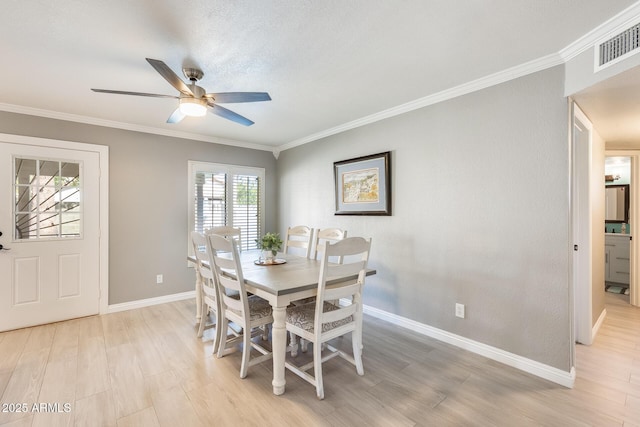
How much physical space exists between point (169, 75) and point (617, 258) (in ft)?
21.3

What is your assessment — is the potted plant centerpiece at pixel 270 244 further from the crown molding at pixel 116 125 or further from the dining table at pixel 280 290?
the crown molding at pixel 116 125

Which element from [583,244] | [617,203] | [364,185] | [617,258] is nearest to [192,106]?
[364,185]

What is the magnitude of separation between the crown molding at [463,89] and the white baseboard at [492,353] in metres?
2.25

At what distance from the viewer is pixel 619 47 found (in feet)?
5.55

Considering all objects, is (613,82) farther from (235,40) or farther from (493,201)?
(235,40)

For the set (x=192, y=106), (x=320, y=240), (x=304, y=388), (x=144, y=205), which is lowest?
(x=304, y=388)

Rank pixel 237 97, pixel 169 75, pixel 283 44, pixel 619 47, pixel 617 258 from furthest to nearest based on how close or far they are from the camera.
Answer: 1. pixel 617 258
2. pixel 237 97
3. pixel 283 44
4. pixel 169 75
5. pixel 619 47

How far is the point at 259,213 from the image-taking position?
4.91 m

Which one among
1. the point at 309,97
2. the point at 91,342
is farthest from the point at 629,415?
the point at 91,342

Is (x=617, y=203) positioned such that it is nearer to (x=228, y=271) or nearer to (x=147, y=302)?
(x=228, y=271)

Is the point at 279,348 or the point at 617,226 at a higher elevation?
the point at 617,226

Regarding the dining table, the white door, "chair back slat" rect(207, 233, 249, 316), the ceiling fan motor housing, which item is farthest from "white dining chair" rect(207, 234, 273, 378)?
the white door

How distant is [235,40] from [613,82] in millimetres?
2467

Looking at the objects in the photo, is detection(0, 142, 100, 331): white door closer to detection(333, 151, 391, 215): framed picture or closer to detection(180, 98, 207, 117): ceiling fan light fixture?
detection(180, 98, 207, 117): ceiling fan light fixture
